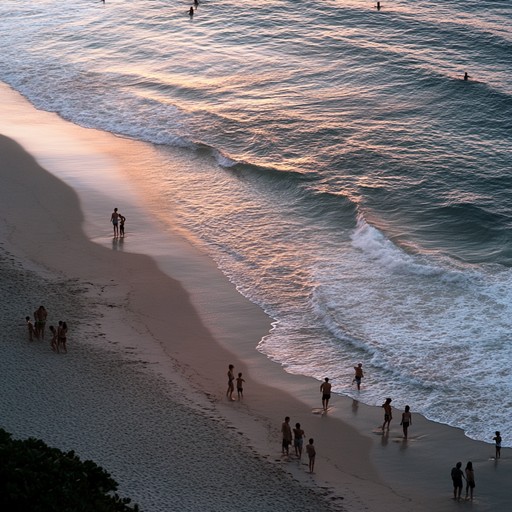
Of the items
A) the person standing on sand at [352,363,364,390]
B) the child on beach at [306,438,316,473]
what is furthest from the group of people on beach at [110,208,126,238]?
the child on beach at [306,438,316,473]

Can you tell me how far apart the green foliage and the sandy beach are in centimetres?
399

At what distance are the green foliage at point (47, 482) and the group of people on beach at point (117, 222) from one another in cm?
1812

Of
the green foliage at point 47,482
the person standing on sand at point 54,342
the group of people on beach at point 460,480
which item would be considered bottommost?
the group of people on beach at point 460,480

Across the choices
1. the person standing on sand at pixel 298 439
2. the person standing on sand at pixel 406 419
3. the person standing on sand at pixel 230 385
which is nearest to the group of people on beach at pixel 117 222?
the person standing on sand at pixel 230 385

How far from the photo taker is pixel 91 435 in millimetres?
21766

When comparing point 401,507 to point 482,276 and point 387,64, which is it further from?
point 387,64

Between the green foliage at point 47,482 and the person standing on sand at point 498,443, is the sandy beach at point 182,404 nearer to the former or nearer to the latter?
the person standing on sand at point 498,443

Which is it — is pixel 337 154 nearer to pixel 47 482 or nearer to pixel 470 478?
pixel 470 478

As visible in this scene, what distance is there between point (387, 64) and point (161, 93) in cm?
1334

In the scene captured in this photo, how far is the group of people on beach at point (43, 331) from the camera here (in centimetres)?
2584

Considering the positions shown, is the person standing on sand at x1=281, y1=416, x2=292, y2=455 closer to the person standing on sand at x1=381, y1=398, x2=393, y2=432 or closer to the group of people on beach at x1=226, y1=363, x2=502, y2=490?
the group of people on beach at x1=226, y1=363, x2=502, y2=490

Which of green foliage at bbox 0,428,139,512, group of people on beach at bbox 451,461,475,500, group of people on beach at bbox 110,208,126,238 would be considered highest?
green foliage at bbox 0,428,139,512

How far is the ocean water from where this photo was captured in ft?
91.4

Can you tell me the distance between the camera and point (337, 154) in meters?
43.6
